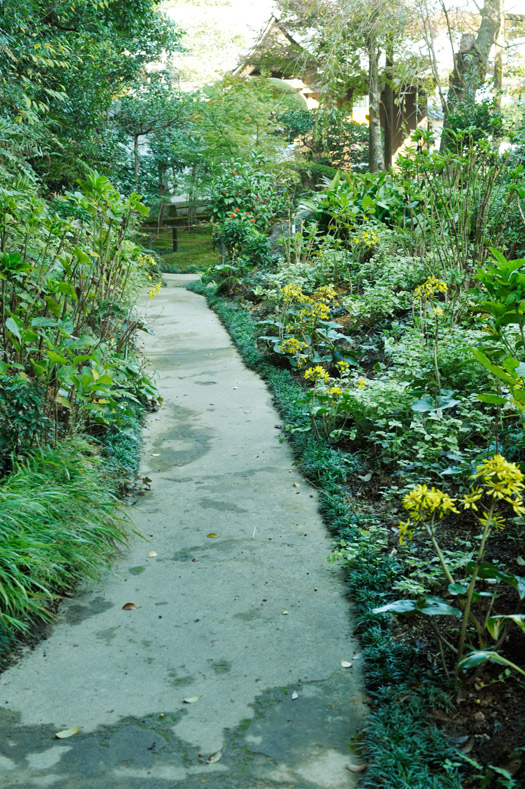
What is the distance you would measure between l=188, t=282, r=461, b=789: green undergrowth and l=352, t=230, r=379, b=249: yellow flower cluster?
12.6ft

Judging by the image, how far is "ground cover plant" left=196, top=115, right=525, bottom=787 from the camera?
2137 millimetres

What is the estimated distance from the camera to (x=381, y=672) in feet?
7.89

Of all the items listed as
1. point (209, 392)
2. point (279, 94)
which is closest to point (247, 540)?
point (209, 392)

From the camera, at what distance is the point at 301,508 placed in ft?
12.5

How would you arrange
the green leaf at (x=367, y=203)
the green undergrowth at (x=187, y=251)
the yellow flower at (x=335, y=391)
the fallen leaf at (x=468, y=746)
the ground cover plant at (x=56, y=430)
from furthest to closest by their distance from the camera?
the green undergrowth at (x=187, y=251)
the green leaf at (x=367, y=203)
the yellow flower at (x=335, y=391)
the ground cover plant at (x=56, y=430)
the fallen leaf at (x=468, y=746)

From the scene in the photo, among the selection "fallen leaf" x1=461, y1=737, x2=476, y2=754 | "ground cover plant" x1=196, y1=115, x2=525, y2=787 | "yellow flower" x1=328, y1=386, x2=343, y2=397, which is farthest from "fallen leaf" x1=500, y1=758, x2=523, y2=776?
"yellow flower" x1=328, y1=386, x2=343, y2=397

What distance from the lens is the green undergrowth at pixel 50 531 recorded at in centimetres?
265

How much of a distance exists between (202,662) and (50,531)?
0.89 metres

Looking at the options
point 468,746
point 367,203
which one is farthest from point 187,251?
point 468,746

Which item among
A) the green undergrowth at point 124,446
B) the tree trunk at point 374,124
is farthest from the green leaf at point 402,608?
the tree trunk at point 374,124

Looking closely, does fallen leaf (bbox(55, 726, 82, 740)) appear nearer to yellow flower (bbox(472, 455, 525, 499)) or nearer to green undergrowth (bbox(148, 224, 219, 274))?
yellow flower (bbox(472, 455, 525, 499))

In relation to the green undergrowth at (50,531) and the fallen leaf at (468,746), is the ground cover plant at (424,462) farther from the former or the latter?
the green undergrowth at (50,531)

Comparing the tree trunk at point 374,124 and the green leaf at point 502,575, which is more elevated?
the tree trunk at point 374,124

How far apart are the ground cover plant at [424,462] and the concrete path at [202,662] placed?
17 cm
